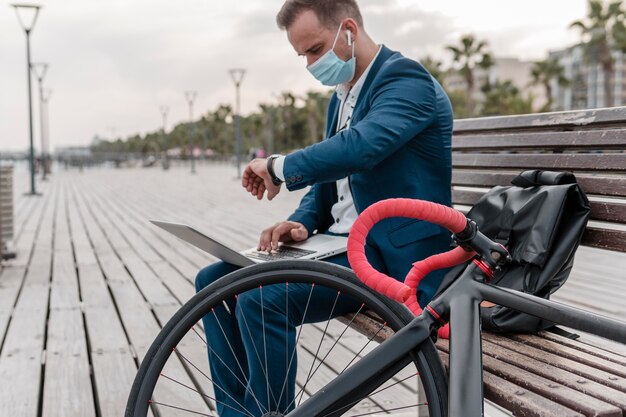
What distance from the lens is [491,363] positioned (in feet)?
5.59

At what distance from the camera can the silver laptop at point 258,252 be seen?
205 centimetres

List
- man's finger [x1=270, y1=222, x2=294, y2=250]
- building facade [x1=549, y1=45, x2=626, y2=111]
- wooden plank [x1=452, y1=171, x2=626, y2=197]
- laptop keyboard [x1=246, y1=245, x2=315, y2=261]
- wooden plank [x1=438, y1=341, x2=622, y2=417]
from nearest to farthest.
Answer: wooden plank [x1=438, y1=341, x2=622, y2=417] < wooden plank [x1=452, y1=171, x2=626, y2=197] < laptop keyboard [x1=246, y1=245, x2=315, y2=261] < man's finger [x1=270, y1=222, x2=294, y2=250] < building facade [x1=549, y1=45, x2=626, y2=111]

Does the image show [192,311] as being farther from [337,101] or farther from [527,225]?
[337,101]

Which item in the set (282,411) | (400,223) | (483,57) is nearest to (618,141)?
(400,223)

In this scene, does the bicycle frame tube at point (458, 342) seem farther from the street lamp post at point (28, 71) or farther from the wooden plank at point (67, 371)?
the street lamp post at point (28, 71)

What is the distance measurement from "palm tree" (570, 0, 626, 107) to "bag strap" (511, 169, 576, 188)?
4949cm

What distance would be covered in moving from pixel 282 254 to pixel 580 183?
97cm

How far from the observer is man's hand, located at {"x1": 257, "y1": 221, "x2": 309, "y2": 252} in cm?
259

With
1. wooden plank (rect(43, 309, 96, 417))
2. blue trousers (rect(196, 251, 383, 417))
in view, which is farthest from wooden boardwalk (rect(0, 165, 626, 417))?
blue trousers (rect(196, 251, 383, 417))

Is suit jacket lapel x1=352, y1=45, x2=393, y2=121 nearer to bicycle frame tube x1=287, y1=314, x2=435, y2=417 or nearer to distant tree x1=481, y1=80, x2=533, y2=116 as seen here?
bicycle frame tube x1=287, y1=314, x2=435, y2=417

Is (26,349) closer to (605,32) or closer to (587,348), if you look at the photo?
(587,348)

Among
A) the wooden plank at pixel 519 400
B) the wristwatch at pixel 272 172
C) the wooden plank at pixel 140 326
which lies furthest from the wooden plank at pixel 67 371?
the wooden plank at pixel 519 400

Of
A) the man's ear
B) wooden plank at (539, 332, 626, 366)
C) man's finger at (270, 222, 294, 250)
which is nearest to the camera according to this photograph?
wooden plank at (539, 332, 626, 366)

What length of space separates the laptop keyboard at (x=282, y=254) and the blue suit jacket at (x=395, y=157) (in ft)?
0.75
